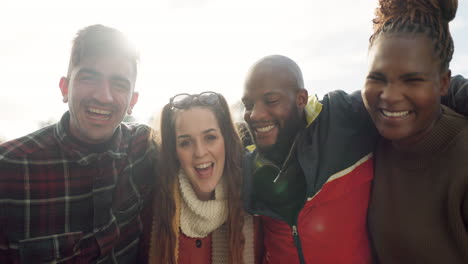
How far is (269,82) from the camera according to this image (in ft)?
8.07

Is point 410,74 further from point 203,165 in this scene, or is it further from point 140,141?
point 140,141

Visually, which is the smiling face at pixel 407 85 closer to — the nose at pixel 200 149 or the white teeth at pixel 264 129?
the white teeth at pixel 264 129

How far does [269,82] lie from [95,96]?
1.40m

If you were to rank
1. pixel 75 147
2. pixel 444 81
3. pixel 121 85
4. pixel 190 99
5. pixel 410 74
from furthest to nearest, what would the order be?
pixel 190 99, pixel 121 85, pixel 75 147, pixel 444 81, pixel 410 74

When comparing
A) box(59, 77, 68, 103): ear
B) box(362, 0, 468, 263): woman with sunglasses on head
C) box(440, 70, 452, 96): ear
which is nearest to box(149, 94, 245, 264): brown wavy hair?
box(59, 77, 68, 103): ear

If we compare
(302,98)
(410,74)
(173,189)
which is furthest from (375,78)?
(173,189)

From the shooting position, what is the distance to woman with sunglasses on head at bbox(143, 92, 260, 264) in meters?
2.50

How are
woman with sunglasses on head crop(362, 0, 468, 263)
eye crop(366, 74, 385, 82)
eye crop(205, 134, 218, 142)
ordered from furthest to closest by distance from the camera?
eye crop(205, 134, 218, 142) < eye crop(366, 74, 385, 82) < woman with sunglasses on head crop(362, 0, 468, 263)

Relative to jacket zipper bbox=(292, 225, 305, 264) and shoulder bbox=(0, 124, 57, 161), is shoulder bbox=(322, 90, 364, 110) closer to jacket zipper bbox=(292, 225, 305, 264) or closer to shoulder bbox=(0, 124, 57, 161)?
jacket zipper bbox=(292, 225, 305, 264)

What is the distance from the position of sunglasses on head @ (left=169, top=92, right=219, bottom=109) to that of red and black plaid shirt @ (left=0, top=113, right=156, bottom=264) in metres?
0.57

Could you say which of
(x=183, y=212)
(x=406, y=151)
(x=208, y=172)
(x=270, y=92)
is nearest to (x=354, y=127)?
(x=406, y=151)

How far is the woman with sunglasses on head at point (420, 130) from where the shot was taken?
1.73 metres

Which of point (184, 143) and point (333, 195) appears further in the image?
point (184, 143)

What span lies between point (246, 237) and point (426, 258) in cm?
136
